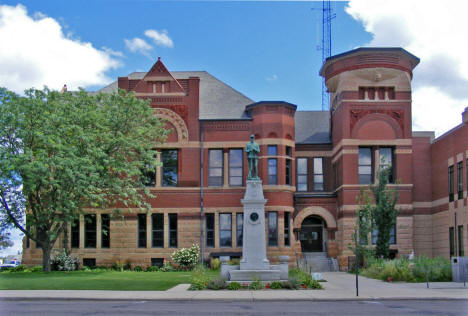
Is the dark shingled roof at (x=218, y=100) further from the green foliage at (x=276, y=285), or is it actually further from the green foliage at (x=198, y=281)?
the green foliage at (x=276, y=285)

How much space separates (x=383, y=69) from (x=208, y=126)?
496 inches

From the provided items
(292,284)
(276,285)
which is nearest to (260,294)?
(276,285)

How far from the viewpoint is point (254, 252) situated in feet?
87.0

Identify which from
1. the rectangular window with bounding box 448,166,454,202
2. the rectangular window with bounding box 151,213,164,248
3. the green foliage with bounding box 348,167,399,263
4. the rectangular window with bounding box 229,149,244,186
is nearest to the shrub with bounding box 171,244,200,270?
the rectangular window with bounding box 151,213,164,248

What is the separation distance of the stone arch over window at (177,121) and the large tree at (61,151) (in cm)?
477

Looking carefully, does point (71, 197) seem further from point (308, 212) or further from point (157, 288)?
point (308, 212)

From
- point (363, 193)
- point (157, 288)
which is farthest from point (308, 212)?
point (157, 288)

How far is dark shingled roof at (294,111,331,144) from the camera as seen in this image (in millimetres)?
44750

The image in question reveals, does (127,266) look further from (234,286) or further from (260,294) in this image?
(260,294)

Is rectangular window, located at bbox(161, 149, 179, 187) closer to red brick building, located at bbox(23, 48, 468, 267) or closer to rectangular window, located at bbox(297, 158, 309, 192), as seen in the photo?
red brick building, located at bbox(23, 48, 468, 267)

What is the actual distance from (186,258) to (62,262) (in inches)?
313

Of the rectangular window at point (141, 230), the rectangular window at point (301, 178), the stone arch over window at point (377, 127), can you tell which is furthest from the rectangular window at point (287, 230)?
the rectangular window at point (141, 230)

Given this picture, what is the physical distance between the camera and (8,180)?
32.2m

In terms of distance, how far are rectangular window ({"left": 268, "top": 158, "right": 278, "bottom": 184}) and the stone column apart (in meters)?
13.2
